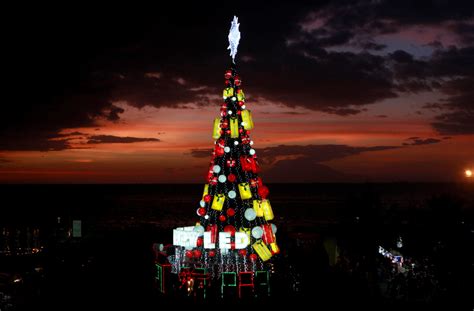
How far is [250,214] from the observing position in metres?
18.4

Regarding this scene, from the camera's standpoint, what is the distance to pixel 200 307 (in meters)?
15.1

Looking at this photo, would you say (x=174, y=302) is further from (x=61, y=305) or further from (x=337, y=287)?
(x=337, y=287)

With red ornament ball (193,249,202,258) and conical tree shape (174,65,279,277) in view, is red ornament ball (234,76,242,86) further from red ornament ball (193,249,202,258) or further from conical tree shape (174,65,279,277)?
red ornament ball (193,249,202,258)

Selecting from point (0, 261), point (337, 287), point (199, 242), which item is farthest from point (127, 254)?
point (337, 287)

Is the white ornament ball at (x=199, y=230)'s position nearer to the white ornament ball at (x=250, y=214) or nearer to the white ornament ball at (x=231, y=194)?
the white ornament ball at (x=231, y=194)

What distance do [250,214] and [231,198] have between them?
109 cm

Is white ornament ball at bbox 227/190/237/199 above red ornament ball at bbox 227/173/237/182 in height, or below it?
below

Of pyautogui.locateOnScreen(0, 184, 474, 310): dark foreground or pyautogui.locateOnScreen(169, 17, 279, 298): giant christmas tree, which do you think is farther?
pyautogui.locateOnScreen(169, 17, 279, 298): giant christmas tree

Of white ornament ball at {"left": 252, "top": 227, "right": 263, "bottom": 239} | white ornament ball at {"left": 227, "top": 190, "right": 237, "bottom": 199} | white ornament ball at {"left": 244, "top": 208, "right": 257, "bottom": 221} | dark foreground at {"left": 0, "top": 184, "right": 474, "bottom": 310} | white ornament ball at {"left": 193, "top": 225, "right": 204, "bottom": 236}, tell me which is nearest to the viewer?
dark foreground at {"left": 0, "top": 184, "right": 474, "bottom": 310}

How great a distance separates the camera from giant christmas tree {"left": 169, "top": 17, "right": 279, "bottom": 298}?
18.5 metres

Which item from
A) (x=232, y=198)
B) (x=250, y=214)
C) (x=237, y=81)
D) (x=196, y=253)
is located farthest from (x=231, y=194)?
(x=237, y=81)

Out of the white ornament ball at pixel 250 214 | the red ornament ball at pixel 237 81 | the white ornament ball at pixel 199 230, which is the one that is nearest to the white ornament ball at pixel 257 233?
the white ornament ball at pixel 250 214

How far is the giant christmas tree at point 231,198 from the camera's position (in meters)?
18.5

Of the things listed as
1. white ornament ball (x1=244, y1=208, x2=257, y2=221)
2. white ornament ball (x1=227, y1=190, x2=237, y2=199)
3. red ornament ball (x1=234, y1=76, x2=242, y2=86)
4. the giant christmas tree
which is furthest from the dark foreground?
red ornament ball (x1=234, y1=76, x2=242, y2=86)
